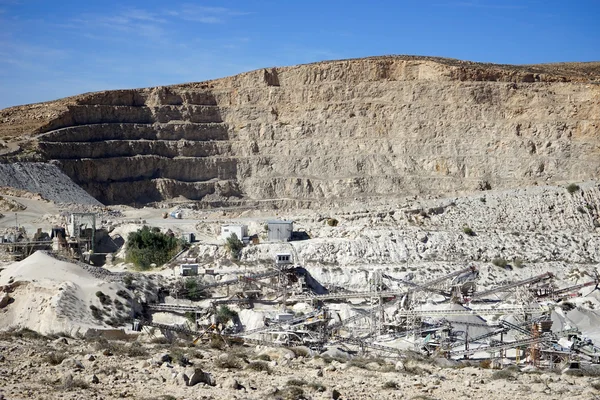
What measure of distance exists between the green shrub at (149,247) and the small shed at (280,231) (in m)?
4.97

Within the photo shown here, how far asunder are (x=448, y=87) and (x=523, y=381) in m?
68.9

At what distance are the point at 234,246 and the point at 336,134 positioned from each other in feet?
125

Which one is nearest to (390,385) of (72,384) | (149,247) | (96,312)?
(72,384)

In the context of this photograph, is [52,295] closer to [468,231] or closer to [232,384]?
[232,384]

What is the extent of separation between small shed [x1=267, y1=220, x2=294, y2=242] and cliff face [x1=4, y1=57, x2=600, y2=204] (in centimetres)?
2527

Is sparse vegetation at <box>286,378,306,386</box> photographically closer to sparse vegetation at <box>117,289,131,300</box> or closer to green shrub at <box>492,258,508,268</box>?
sparse vegetation at <box>117,289,131,300</box>

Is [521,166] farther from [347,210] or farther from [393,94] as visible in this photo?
[347,210]

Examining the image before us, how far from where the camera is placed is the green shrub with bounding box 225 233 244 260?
55.4 meters

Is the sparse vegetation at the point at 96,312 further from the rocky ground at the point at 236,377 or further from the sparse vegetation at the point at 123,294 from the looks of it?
the rocky ground at the point at 236,377

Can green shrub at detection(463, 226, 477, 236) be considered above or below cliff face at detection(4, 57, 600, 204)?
below

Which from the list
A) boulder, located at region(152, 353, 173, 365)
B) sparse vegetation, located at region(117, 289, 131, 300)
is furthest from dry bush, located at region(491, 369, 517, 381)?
sparse vegetation, located at region(117, 289, 131, 300)

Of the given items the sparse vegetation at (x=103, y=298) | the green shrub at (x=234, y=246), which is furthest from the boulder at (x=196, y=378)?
the green shrub at (x=234, y=246)

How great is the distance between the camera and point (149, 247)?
5628cm

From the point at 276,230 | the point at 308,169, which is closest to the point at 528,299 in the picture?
the point at 276,230
